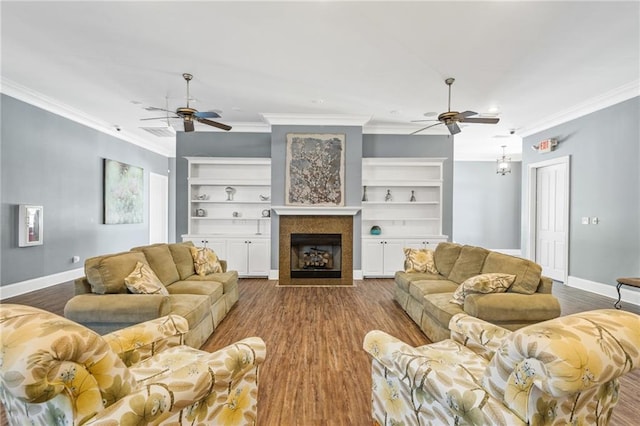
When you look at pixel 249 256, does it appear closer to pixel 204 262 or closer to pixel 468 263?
pixel 204 262

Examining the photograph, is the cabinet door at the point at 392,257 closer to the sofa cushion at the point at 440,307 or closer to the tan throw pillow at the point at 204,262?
the sofa cushion at the point at 440,307

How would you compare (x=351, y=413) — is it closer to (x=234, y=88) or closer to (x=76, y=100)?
(x=234, y=88)

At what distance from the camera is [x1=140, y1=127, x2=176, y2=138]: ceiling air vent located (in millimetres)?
6754

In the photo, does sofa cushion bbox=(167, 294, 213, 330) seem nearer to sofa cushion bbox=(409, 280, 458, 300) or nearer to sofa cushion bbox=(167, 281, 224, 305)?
sofa cushion bbox=(167, 281, 224, 305)

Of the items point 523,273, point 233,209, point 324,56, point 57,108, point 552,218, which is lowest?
point 523,273

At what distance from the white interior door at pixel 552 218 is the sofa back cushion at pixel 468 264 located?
330 centimetres

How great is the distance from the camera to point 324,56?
3.65 meters

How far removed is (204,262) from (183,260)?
0.28m

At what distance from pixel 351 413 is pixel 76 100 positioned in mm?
6108

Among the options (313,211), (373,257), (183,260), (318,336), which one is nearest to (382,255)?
(373,257)

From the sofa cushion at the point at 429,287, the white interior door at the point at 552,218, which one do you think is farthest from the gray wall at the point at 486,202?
the sofa cushion at the point at 429,287

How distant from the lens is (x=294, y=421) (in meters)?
1.96

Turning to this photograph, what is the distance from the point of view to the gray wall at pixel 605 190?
4555 mm

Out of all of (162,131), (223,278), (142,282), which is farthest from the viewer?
(162,131)
